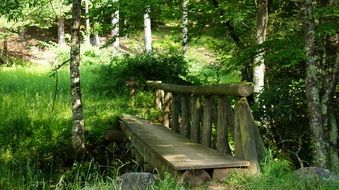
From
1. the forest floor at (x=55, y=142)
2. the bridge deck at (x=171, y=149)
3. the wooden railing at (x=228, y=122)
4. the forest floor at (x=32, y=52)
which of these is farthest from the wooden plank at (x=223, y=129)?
the forest floor at (x=32, y=52)

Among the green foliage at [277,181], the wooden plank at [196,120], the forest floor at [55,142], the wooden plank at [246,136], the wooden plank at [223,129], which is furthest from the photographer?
the wooden plank at [196,120]

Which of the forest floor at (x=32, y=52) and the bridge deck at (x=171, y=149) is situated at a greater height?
the forest floor at (x=32, y=52)

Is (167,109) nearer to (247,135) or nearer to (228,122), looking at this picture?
(228,122)

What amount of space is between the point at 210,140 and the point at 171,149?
72cm

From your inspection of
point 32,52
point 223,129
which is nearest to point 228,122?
point 223,129

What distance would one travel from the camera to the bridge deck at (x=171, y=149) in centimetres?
586

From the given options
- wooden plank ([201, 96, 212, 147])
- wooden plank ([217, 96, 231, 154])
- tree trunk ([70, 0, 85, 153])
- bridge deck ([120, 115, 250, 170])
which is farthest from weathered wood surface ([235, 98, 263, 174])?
tree trunk ([70, 0, 85, 153])

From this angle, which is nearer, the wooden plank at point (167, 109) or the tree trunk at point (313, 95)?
the tree trunk at point (313, 95)

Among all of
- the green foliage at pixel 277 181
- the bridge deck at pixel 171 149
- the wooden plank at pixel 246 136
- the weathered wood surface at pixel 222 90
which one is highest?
the weathered wood surface at pixel 222 90

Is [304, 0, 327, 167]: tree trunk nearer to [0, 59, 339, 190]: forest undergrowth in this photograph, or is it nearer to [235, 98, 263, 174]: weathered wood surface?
[0, 59, 339, 190]: forest undergrowth

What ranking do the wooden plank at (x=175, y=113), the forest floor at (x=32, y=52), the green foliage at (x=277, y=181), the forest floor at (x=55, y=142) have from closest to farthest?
the green foliage at (x=277, y=181), the forest floor at (x=55, y=142), the wooden plank at (x=175, y=113), the forest floor at (x=32, y=52)

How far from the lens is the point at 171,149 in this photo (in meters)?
7.18

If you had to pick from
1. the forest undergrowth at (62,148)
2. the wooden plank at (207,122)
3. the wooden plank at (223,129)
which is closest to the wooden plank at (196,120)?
the wooden plank at (207,122)

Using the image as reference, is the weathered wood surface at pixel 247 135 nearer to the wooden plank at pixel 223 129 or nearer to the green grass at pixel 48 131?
the wooden plank at pixel 223 129
